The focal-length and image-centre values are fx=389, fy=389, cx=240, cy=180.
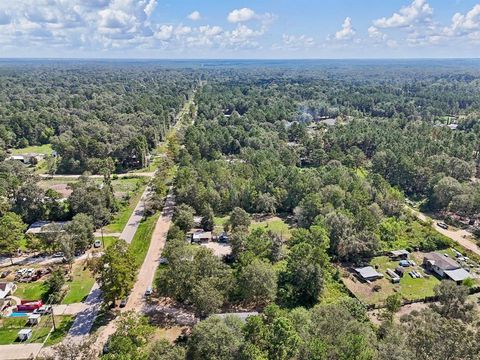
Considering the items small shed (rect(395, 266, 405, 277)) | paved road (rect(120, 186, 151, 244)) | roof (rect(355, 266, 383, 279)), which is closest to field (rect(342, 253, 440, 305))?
small shed (rect(395, 266, 405, 277))

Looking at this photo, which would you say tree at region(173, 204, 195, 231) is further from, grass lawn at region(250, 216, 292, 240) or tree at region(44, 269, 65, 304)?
tree at region(44, 269, 65, 304)

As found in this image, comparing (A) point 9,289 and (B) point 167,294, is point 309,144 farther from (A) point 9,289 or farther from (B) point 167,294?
(A) point 9,289

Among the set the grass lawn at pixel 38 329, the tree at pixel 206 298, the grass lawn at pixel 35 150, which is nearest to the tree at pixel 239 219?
the tree at pixel 206 298

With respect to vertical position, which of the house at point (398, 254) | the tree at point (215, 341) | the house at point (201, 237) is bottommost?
the house at point (201, 237)

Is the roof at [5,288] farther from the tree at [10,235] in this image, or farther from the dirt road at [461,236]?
the dirt road at [461,236]

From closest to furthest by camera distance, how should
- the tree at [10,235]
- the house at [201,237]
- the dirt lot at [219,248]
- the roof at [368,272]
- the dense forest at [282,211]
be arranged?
1. the dense forest at [282,211]
2. the roof at [368,272]
3. the tree at [10,235]
4. the dirt lot at [219,248]
5. the house at [201,237]

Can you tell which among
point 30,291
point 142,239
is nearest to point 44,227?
point 30,291

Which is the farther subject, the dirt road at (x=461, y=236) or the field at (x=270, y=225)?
the field at (x=270, y=225)

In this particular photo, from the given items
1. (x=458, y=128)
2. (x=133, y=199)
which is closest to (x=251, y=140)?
(x=133, y=199)
